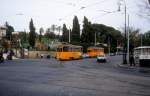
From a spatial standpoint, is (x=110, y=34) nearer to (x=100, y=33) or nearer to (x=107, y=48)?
(x=100, y=33)

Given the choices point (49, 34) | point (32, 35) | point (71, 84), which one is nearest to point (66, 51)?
point (71, 84)

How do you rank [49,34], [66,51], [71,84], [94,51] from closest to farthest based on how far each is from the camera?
[71,84], [66,51], [94,51], [49,34]

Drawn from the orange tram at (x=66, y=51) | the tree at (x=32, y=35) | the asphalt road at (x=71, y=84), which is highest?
the tree at (x=32, y=35)

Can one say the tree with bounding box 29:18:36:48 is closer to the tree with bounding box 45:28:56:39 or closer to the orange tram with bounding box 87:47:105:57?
the tree with bounding box 45:28:56:39

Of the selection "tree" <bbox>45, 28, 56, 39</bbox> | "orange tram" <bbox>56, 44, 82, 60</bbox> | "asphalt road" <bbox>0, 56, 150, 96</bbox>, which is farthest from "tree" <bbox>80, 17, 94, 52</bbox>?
"asphalt road" <bbox>0, 56, 150, 96</bbox>

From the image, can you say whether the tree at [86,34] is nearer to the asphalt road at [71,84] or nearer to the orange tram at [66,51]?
the orange tram at [66,51]

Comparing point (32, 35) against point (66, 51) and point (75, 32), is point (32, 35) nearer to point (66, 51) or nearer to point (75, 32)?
point (75, 32)

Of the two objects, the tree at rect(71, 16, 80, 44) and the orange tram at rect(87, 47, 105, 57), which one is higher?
the tree at rect(71, 16, 80, 44)

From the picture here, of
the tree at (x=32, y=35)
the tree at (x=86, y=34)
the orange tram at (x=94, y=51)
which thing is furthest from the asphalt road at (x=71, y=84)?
the tree at (x=86, y=34)

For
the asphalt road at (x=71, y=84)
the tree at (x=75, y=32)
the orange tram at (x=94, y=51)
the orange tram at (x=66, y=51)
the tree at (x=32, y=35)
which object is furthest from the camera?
the tree at (x=32, y=35)

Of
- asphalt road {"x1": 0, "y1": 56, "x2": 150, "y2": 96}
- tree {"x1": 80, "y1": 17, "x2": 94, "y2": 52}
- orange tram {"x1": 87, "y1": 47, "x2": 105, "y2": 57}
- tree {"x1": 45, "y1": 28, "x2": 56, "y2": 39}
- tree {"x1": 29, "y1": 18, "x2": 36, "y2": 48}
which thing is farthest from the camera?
tree {"x1": 45, "y1": 28, "x2": 56, "y2": 39}

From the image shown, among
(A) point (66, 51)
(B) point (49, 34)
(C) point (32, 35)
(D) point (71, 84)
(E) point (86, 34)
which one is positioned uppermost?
(B) point (49, 34)

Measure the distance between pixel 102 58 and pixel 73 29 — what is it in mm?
57853

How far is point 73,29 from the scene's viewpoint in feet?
399
